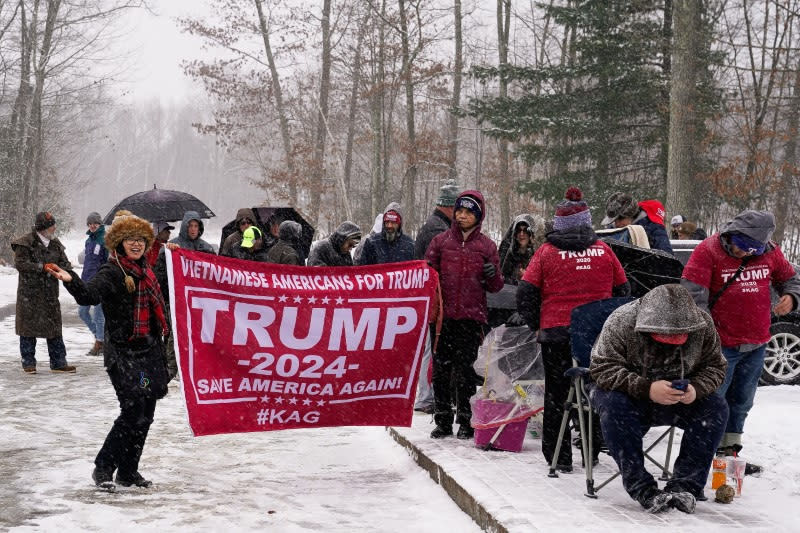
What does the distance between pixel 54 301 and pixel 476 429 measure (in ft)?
21.1

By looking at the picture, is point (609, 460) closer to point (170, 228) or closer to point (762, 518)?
point (762, 518)

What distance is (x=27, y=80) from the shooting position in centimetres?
3488

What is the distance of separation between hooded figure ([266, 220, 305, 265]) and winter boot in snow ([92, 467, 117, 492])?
433 centimetres

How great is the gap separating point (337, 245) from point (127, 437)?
3.52 metres

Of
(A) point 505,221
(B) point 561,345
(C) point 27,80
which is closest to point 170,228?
(B) point 561,345

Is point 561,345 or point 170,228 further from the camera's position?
point 170,228

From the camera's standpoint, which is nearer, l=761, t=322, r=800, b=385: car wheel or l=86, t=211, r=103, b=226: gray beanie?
l=761, t=322, r=800, b=385: car wheel

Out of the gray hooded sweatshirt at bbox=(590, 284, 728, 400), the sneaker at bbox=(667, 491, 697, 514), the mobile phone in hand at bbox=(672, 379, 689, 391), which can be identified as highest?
the gray hooded sweatshirt at bbox=(590, 284, 728, 400)

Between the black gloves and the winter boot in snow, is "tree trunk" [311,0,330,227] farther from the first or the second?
the winter boot in snow

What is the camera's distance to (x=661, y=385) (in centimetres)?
534

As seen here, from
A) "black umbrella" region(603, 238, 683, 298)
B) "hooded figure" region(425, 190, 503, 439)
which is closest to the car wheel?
"black umbrella" region(603, 238, 683, 298)

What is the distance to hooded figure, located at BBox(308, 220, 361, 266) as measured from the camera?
30.0 feet

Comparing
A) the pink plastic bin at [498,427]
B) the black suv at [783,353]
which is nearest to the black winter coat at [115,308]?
the pink plastic bin at [498,427]

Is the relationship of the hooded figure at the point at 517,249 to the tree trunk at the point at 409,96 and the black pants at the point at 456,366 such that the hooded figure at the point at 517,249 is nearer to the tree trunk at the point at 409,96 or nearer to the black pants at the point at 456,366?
the black pants at the point at 456,366
